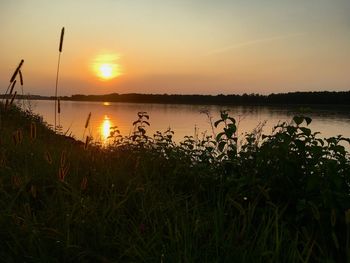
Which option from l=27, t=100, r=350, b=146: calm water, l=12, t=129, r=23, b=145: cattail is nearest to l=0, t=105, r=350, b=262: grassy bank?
l=12, t=129, r=23, b=145: cattail

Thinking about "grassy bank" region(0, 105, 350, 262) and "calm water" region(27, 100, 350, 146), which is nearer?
"grassy bank" region(0, 105, 350, 262)

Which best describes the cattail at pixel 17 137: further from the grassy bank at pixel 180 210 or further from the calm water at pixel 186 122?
the calm water at pixel 186 122

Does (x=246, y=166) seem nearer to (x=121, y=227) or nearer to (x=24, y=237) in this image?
(x=121, y=227)

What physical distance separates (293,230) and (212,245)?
4.95 feet

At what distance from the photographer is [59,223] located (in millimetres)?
3369

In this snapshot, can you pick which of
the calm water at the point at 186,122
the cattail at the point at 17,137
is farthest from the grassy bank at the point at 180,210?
the calm water at the point at 186,122

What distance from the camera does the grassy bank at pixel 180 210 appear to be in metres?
3.09

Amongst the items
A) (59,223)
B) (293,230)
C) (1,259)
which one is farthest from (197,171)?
(1,259)

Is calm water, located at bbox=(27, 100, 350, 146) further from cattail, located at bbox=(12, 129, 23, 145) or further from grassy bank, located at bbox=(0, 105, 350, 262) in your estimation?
cattail, located at bbox=(12, 129, 23, 145)

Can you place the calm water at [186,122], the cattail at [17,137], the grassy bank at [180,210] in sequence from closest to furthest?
1. the grassy bank at [180,210]
2. the cattail at [17,137]
3. the calm water at [186,122]

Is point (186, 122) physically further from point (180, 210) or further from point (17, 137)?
point (17, 137)

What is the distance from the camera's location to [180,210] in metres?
3.98

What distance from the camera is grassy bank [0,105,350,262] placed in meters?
3.09

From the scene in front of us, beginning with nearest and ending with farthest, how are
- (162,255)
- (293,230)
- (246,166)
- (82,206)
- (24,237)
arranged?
1. (162,255)
2. (24,237)
3. (82,206)
4. (293,230)
5. (246,166)
